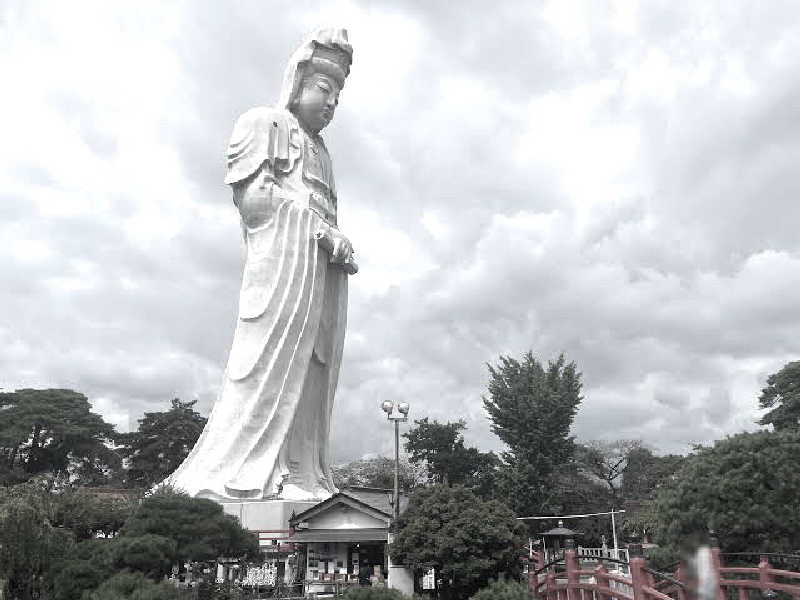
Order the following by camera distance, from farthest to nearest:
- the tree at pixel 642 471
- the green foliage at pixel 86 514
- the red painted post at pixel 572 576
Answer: the tree at pixel 642 471, the green foliage at pixel 86 514, the red painted post at pixel 572 576

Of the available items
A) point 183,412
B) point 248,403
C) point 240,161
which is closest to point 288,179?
point 240,161

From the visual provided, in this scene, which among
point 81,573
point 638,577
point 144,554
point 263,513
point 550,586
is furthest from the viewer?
point 263,513

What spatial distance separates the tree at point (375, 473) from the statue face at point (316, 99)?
2820 cm

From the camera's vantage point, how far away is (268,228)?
1934 cm

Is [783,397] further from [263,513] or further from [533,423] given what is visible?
[263,513]

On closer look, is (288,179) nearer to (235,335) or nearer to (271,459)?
(235,335)

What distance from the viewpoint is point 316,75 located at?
67.9ft

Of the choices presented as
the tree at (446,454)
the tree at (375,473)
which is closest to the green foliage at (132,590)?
the tree at (446,454)

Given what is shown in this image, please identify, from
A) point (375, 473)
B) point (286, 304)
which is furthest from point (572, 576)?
point (375, 473)

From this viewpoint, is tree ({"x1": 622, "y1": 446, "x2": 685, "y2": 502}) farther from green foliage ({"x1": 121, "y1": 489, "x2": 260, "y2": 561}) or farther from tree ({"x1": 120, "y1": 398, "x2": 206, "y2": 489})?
green foliage ({"x1": 121, "y1": 489, "x2": 260, "y2": 561})

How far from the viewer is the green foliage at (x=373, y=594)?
28.0 ft

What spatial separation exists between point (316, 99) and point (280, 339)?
7.44m

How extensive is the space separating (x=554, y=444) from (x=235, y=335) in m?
16.5

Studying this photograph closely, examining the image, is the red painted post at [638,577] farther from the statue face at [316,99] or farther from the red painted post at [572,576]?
the statue face at [316,99]
